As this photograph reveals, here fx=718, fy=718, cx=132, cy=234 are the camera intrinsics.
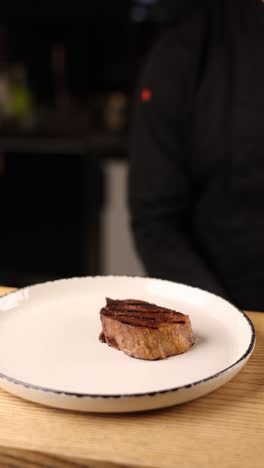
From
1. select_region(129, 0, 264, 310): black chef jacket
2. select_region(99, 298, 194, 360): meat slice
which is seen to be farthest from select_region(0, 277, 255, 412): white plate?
select_region(129, 0, 264, 310): black chef jacket

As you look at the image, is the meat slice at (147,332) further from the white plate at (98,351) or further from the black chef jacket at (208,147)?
the black chef jacket at (208,147)

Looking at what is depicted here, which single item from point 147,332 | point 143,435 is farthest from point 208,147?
point 143,435

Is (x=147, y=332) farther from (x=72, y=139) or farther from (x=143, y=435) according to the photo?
(x=72, y=139)

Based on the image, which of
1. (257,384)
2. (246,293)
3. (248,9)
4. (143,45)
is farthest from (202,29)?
(143,45)

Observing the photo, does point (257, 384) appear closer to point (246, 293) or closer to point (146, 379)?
point (146, 379)

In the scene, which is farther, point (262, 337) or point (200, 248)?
point (200, 248)

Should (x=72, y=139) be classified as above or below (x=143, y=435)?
below
